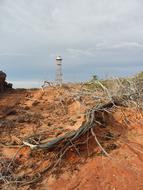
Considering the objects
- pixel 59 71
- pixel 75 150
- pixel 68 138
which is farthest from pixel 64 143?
pixel 59 71

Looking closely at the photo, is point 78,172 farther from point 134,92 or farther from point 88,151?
point 134,92

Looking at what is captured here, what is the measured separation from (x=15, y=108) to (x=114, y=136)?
3.11 metres

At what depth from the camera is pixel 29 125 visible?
949cm

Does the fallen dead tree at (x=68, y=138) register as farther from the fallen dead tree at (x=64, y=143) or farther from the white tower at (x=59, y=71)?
the white tower at (x=59, y=71)

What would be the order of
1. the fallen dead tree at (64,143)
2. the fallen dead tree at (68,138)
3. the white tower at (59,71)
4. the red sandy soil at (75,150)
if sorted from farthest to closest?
the white tower at (59,71)
the fallen dead tree at (68,138)
the fallen dead tree at (64,143)
the red sandy soil at (75,150)

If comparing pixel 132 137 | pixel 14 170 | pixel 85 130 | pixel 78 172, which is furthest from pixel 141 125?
pixel 14 170

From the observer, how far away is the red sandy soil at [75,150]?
7.40m

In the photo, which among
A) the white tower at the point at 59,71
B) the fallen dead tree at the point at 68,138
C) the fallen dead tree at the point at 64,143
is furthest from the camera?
the white tower at the point at 59,71

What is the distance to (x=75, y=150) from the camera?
8.02 m

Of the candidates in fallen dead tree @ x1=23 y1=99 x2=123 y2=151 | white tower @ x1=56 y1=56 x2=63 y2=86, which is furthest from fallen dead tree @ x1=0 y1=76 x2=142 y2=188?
white tower @ x1=56 y1=56 x2=63 y2=86

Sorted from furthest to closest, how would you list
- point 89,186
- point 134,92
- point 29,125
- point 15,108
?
point 15,108
point 134,92
point 29,125
point 89,186

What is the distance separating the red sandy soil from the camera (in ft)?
24.3

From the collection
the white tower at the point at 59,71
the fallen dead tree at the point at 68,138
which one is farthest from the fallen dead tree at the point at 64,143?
the white tower at the point at 59,71

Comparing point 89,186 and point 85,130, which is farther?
point 85,130
